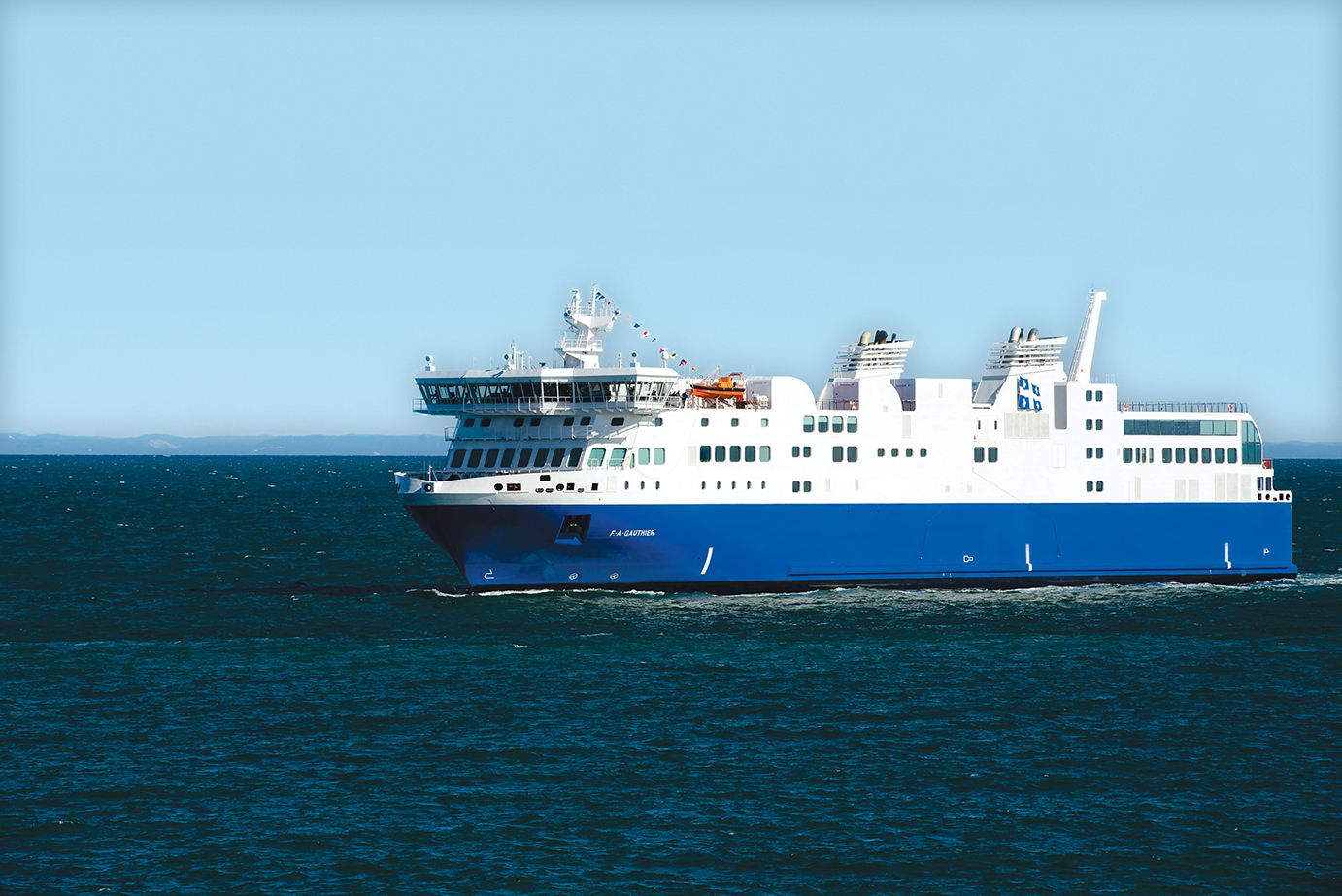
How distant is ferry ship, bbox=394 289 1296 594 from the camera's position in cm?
4669

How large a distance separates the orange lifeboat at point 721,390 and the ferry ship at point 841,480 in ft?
0.20

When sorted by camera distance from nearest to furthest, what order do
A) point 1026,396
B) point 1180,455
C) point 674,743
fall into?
point 674,743, point 1026,396, point 1180,455

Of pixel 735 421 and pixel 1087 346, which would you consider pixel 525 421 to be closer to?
pixel 735 421

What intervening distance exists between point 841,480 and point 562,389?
1140 centimetres

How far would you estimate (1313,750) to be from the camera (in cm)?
2962

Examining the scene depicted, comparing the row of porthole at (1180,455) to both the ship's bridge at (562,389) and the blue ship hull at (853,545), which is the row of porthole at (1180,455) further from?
the ship's bridge at (562,389)

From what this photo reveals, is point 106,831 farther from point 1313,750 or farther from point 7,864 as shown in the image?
point 1313,750

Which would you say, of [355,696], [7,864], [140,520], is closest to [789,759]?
[355,696]

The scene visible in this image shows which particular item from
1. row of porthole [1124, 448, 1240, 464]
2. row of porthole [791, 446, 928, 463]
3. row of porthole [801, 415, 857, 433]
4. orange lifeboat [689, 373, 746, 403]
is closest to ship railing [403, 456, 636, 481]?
orange lifeboat [689, 373, 746, 403]

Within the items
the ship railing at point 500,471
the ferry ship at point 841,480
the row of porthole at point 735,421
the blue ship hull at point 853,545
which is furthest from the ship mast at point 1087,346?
the ship railing at point 500,471

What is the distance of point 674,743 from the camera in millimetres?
29984

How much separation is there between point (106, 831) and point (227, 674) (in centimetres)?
1233

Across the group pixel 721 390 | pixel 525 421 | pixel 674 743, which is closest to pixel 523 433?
pixel 525 421

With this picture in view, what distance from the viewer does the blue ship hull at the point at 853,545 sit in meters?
46.4
